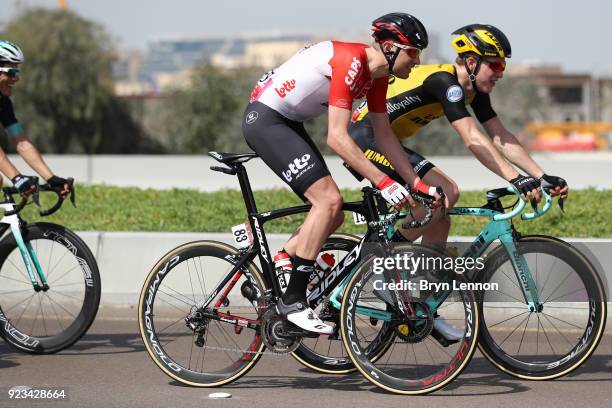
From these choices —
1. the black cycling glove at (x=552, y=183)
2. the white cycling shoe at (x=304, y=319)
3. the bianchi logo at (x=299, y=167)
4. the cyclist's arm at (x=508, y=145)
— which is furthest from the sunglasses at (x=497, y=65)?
the white cycling shoe at (x=304, y=319)

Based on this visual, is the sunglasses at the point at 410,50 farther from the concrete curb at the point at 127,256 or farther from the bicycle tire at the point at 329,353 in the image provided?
the concrete curb at the point at 127,256

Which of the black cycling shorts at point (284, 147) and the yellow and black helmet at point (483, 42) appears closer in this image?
the black cycling shorts at point (284, 147)

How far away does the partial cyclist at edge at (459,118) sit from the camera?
20.3ft

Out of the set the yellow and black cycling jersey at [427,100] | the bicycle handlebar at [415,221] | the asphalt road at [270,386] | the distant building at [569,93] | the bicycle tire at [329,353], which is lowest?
the asphalt road at [270,386]

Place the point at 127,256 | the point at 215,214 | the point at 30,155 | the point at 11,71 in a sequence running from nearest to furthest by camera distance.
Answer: the point at 11,71 < the point at 30,155 < the point at 127,256 < the point at 215,214

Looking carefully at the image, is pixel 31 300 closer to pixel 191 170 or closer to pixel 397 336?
pixel 397 336

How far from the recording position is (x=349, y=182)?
16.6 m

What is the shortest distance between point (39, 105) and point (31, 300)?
30.6 metres

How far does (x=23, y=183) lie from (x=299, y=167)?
2092 mm

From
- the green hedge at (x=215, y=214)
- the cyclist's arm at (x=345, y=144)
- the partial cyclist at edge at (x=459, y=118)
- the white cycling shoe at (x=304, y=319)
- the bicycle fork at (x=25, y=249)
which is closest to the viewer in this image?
the cyclist's arm at (x=345, y=144)

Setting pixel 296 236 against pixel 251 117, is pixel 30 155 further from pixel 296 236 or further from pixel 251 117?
pixel 296 236

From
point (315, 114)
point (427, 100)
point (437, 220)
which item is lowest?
point (437, 220)

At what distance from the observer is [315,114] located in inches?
242

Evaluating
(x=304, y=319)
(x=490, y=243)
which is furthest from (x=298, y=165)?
(x=490, y=243)
